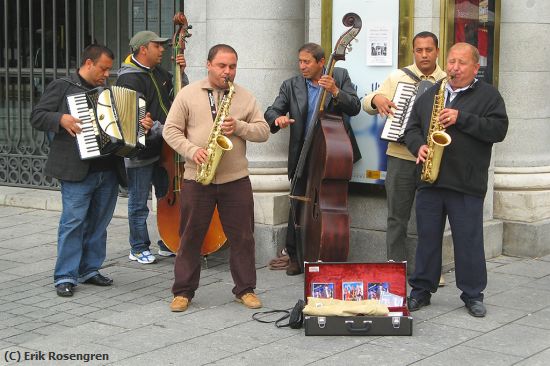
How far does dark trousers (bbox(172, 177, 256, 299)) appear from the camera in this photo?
6.60 m

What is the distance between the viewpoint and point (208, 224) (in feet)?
21.9

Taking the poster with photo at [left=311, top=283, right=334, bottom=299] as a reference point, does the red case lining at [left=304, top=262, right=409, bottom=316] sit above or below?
above

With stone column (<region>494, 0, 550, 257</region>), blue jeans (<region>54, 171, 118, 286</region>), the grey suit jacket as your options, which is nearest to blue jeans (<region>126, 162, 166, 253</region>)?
blue jeans (<region>54, 171, 118, 286</region>)

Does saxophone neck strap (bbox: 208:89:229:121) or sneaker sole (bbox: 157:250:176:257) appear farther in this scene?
sneaker sole (bbox: 157:250:176:257)

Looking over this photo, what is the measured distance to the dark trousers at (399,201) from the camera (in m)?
7.09

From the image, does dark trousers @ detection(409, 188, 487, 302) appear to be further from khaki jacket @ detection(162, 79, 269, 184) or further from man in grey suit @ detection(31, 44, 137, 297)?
man in grey suit @ detection(31, 44, 137, 297)

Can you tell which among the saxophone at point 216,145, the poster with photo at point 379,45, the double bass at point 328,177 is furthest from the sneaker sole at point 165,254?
the poster with photo at point 379,45

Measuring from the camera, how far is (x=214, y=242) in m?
7.80

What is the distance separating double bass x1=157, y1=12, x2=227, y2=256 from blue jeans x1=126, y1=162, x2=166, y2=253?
95mm

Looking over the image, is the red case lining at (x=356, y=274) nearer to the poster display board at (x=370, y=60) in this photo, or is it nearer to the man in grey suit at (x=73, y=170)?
the poster display board at (x=370, y=60)

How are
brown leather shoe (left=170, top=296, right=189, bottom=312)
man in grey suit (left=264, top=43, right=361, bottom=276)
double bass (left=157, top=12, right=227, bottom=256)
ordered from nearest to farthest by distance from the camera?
brown leather shoe (left=170, top=296, right=189, bottom=312)
man in grey suit (left=264, top=43, right=361, bottom=276)
double bass (left=157, top=12, right=227, bottom=256)

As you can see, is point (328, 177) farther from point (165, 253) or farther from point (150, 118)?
point (165, 253)

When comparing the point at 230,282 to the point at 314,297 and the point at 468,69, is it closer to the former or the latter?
the point at 314,297

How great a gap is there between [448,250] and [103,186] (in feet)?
8.81
